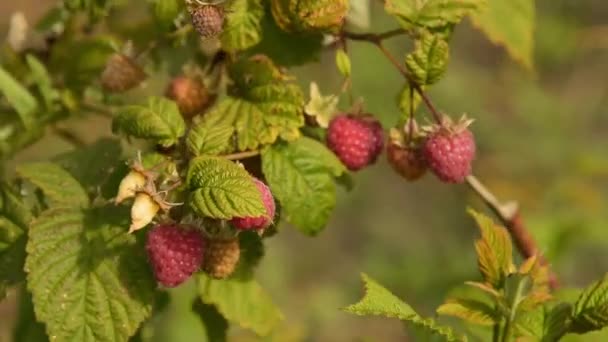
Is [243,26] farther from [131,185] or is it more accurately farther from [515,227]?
[515,227]

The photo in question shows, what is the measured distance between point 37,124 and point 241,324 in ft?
1.46

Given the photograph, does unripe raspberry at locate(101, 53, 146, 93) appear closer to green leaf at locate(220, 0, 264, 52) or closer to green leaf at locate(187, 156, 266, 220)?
green leaf at locate(220, 0, 264, 52)

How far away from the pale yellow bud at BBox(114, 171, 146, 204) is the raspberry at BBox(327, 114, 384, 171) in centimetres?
26

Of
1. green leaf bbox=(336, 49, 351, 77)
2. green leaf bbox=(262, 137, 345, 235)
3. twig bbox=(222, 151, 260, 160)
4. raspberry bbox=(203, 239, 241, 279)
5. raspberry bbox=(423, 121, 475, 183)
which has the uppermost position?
green leaf bbox=(336, 49, 351, 77)

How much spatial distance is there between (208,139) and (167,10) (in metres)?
0.19

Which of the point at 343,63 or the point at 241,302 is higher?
the point at 343,63

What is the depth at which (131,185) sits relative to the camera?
1166 mm

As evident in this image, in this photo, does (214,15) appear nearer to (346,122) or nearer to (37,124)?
(346,122)

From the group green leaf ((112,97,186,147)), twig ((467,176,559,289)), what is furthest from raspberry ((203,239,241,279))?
twig ((467,176,559,289))

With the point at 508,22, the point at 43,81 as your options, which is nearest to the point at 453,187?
the point at 508,22

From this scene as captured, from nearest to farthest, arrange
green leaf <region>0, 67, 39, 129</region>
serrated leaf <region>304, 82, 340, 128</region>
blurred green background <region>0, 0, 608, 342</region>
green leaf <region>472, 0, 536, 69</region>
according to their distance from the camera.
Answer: serrated leaf <region>304, 82, 340, 128</region> < green leaf <region>0, 67, 39, 129</region> < green leaf <region>472, 0, 536, 69</region> < blurred green background <region>0, 0, 608, 342</region>

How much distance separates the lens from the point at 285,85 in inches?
51.4

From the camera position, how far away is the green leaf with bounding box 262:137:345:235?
4.12ft

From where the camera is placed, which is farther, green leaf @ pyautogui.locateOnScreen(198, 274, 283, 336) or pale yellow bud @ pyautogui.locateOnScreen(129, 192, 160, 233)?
green leaf @ pyautogui.locateOnScreen(198, 274, 283, 336)
